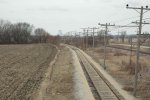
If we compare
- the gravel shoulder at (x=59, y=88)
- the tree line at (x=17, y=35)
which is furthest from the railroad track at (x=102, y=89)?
the tree line at (x=17, y=35)

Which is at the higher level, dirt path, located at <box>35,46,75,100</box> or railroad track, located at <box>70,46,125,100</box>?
dirt path, located at <box>35,46,75,100</box>

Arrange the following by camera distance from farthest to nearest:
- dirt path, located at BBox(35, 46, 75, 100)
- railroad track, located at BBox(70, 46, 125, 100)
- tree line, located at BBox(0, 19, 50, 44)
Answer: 1. tree line, located at BBox(0, 19, 50, 44)
2. railroad track, located at BBox(70, 46, 125, 100)
3. dirt path, located at BBox(35, 46, 75, 100)

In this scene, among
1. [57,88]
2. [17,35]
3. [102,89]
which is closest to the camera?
[57,88]

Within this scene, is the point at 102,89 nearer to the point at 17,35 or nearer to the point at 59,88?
the point at 59,88

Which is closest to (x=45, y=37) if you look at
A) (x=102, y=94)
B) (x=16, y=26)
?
(x=16, y=26)

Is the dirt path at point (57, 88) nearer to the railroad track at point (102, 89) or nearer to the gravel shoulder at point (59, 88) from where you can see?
the gravel shoulder at point (59, 88)

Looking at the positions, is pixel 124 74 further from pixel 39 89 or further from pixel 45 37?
pixel 45 37

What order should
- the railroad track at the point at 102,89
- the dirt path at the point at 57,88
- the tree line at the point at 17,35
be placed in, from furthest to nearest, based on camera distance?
the tree line at the point at 17,35, the railroad track at the point at 102,89, the dirt path at the point at 57,88

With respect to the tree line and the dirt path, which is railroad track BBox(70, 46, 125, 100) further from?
the tree line

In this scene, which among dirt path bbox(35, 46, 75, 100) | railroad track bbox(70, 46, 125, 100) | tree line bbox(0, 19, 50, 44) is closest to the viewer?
dirt path bbox(35, 46, 75, 100)

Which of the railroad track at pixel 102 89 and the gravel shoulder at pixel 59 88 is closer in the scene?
the gravel shoulder at pixel 59 88

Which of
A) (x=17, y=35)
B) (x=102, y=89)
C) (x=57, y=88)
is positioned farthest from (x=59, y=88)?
(x=17, y=35)

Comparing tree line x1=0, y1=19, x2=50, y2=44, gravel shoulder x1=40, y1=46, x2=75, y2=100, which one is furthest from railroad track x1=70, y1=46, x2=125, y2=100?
tree line x1=0, y1=19, x2=50, y2=44

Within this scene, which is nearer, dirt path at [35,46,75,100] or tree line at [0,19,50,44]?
dirt path at [35,46,75,100]
